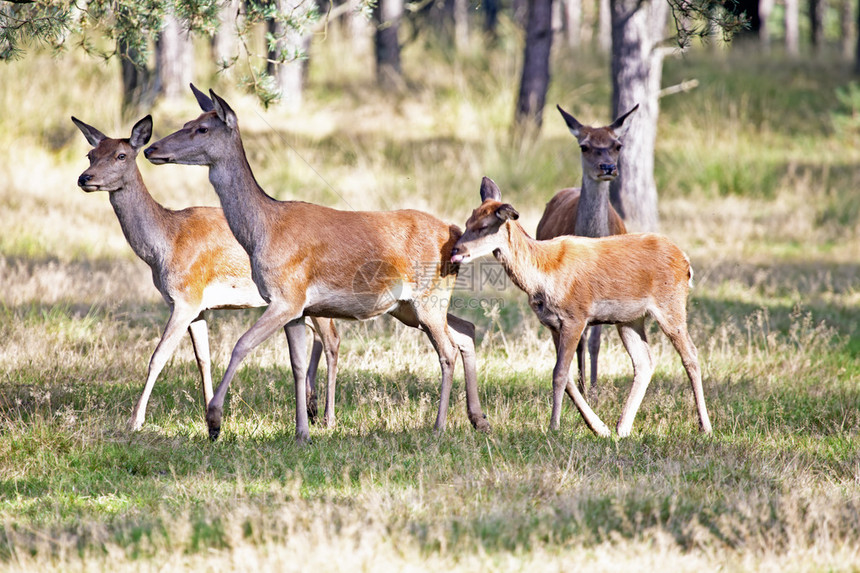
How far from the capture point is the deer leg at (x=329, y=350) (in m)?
6.90

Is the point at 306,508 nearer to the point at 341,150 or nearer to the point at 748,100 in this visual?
the point at 341,150

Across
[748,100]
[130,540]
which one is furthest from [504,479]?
[748,100]

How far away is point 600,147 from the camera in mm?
8055

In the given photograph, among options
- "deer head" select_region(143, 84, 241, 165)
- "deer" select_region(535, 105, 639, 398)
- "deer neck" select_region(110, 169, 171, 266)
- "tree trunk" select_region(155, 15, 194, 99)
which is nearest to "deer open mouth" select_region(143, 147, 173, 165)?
"deer head" select_region(143, 84, 241, 165)

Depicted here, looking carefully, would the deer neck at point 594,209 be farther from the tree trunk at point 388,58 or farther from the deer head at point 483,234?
the tree trunk at point 388,58

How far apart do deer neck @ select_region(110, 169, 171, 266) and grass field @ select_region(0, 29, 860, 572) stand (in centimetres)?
111

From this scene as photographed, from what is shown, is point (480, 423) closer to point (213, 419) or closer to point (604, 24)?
point (213, 419)

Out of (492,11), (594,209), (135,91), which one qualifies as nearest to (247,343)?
(594,209)

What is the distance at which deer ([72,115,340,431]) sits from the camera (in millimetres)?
6715

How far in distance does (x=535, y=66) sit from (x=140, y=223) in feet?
38.7

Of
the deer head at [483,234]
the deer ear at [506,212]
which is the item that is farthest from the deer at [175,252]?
the deer ear at [506,212]

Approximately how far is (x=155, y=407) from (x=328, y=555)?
303cm

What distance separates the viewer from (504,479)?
17.4 feet

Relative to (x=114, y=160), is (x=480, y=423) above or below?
below
